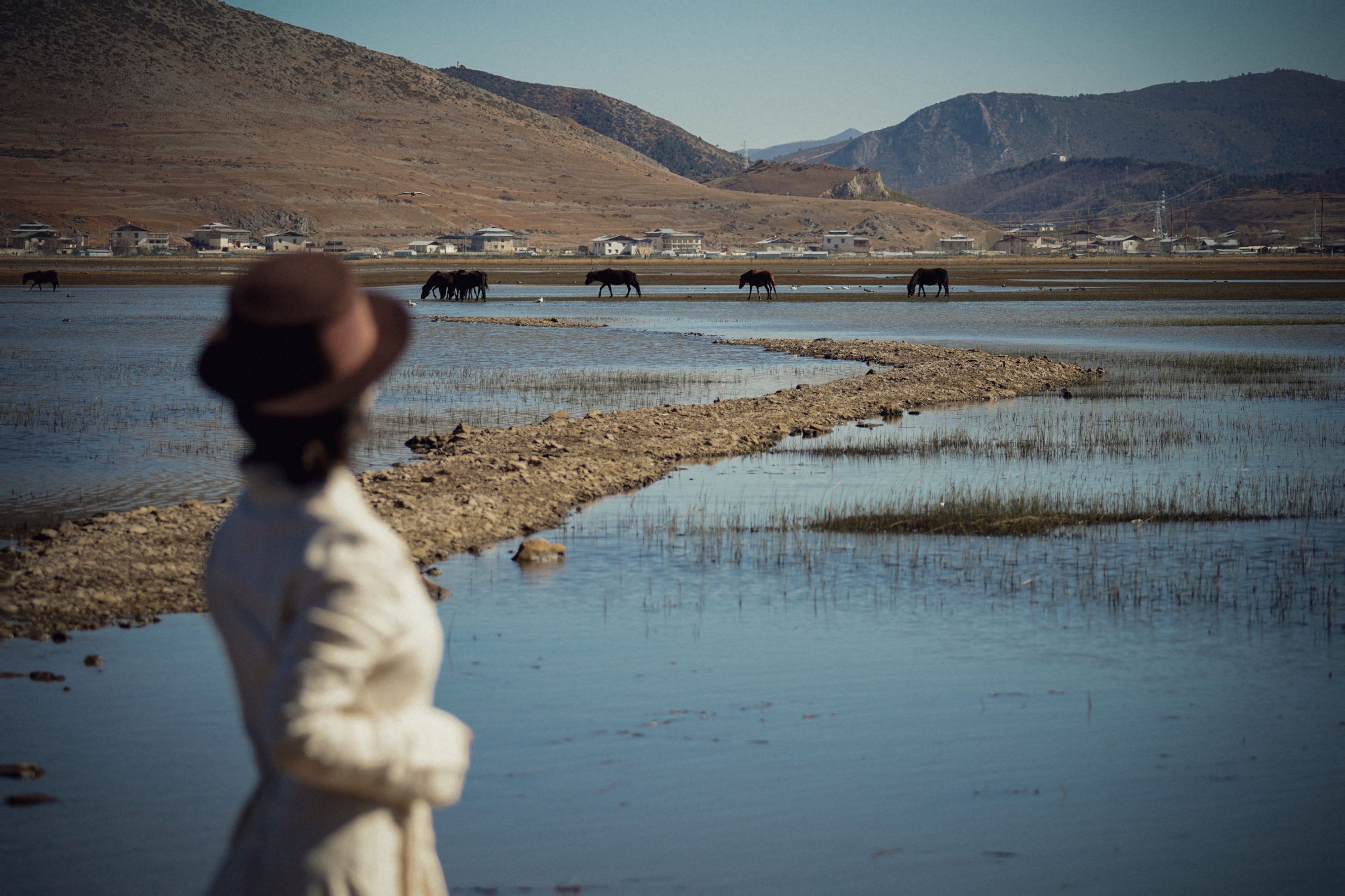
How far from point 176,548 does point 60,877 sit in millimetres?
5728

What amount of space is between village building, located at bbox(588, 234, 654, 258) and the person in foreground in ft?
532

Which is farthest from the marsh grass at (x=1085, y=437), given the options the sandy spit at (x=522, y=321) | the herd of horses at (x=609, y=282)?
the herd of horses at (x=609, y=282)

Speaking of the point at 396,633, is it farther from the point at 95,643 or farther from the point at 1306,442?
the point at 1306,442

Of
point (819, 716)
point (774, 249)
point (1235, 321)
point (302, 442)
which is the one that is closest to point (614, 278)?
point (1235, 321)

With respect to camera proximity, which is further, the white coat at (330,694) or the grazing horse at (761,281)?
the grazing horse at (761,281)

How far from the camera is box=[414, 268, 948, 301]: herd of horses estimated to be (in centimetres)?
6084

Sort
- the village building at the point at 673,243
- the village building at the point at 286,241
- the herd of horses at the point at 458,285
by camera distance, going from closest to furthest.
→ the herd of horses at the point at 458,285 < the village building at the point at 286,241 < the village building at the point at 673,243

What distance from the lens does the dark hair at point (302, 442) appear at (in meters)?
2.33

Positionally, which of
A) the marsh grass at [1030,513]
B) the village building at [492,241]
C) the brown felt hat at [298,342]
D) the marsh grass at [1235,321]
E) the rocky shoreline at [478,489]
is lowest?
the marsh grass at [1030,513]

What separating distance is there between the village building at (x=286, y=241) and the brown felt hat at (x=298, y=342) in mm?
160944

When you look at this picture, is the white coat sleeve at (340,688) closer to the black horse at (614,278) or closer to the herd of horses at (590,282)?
the herd of horses at (590,282)

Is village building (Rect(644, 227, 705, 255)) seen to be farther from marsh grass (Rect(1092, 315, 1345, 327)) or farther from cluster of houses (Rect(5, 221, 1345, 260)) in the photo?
marsh grass (Rect(1092, 315, 1345, 327))

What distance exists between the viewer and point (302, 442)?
2.33 m

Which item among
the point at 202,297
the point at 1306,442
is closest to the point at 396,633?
the point at 1306,442
